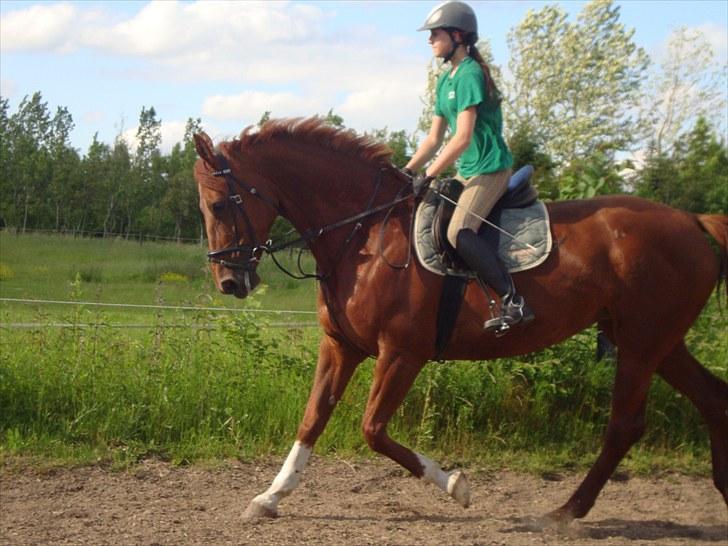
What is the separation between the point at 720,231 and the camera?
611 centimetres

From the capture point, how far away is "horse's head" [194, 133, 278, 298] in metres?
5.21

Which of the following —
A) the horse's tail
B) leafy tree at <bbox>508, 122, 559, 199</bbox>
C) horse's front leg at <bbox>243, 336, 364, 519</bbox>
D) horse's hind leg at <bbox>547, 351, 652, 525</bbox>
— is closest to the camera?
horse's front leg at <bbox>243, 336, 364, 519</bbox>

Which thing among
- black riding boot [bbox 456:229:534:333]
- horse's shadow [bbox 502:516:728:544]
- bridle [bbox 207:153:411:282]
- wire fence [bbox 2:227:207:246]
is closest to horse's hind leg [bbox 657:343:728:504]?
horse's shadow [bbox 502:516:728:544]

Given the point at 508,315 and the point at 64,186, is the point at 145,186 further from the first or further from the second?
the point at 508,315

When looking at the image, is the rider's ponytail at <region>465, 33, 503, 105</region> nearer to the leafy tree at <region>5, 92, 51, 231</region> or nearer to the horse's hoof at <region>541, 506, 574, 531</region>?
the horse's hoof at <region>541, 506, 574, 531</region>

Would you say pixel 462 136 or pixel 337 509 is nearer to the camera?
pixel 462 136

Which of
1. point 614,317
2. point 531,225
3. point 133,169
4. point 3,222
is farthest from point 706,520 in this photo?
Answer: point 133,169

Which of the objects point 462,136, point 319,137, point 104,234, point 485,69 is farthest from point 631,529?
point 104,234

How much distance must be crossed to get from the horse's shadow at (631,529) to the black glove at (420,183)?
2.20 meters

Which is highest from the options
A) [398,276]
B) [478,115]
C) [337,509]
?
[478,115]

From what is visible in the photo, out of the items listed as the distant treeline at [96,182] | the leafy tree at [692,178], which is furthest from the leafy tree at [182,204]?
the leafy tree at [692,178]

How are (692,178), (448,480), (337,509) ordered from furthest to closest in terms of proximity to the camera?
(692,178), (337,509), (448,480)

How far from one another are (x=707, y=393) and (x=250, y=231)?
3422 mm

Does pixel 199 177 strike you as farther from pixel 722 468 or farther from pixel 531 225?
pixel 722 468
